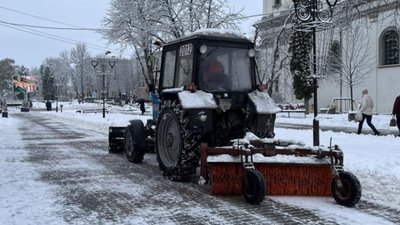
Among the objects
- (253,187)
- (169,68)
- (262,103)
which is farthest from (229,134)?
(253,187)

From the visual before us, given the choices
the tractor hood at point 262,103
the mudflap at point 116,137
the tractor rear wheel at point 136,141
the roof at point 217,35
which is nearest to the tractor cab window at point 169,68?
the roof at point 217,35

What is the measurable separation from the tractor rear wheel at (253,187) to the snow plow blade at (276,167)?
0.63ft

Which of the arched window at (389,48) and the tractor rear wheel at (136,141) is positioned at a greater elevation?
the arched window at (389,48)

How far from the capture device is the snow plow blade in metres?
6.77

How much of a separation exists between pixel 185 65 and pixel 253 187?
2.95 m

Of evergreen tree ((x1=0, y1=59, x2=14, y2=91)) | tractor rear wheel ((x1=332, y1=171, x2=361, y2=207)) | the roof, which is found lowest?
tractor rear wheel ((x1=332, y1=171, x2=361, y2=207))

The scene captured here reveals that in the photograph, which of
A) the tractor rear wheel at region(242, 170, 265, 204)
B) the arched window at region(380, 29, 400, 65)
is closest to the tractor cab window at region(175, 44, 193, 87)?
the tractor rear wheel at region(242, 170, 265, 204)

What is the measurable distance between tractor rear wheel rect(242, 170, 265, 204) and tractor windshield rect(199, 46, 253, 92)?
216 centimetres

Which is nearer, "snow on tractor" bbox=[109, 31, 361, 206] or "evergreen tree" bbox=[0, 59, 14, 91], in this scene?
"snow on tractor" bbox=[109, 31, 361, 206]

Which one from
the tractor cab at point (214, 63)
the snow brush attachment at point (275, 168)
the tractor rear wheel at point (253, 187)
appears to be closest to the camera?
the tractor rear wheel at point (253, 187)

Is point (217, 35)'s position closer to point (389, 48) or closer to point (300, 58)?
point (300, 58)

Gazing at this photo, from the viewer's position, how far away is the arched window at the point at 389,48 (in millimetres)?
33938

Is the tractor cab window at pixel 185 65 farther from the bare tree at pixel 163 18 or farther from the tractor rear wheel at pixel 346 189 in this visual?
the bare tree at pixel 163 18

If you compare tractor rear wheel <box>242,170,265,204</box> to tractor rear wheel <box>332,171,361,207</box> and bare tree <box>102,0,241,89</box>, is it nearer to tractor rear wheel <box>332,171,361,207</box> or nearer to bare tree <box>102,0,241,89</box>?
tractor rear wheel <box>332,171,361,207</box>
